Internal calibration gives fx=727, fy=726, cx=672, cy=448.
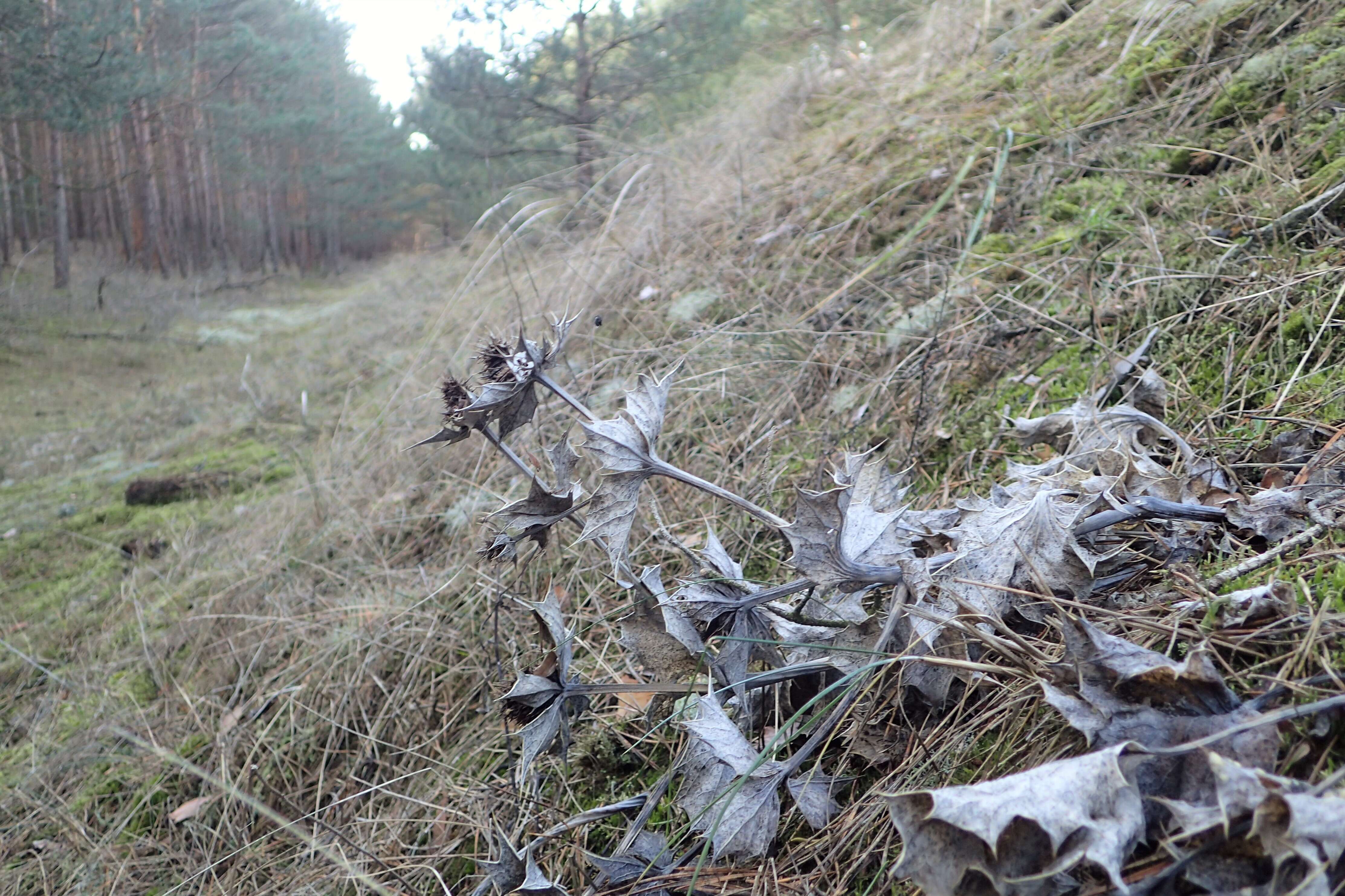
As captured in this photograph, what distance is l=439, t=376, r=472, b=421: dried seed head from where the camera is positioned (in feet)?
3.64

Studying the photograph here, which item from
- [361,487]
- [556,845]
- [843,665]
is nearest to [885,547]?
[843,665]

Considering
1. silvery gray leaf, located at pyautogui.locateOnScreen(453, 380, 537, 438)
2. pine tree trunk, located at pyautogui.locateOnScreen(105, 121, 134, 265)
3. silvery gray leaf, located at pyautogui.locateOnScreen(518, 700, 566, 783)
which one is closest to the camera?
silvery gray leaf, located at pyautogui.locateOnScreen(518, 700, 566, 783)

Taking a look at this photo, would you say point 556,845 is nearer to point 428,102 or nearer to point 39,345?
point 39,345

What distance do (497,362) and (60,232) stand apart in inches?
429

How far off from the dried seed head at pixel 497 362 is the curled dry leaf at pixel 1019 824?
0.79 m

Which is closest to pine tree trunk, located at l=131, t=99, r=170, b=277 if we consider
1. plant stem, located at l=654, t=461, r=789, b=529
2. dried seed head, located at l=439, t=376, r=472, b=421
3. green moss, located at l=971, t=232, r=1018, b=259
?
green moss, located at l=971, t=232, r=1018, b=259

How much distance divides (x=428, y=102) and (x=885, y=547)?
18.3 m

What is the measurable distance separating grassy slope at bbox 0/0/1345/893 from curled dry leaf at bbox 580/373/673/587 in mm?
368

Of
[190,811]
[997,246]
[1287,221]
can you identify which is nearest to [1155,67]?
[997,246]

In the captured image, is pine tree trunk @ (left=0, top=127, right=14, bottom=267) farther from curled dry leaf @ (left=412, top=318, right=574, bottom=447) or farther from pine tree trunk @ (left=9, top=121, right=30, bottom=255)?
curled dry leaf @ (left=412, top=318, right=574, bottom=447)

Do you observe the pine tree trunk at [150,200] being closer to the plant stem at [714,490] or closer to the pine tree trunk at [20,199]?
the pine tree trunk at [20,199]

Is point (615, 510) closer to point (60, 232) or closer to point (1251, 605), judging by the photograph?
point (1251, 605)

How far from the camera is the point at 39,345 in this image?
7.24 m

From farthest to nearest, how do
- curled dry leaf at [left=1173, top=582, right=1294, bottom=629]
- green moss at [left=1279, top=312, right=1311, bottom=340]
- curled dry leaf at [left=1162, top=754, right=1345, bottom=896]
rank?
green moss at [left=1279, top=312, right=1311, bottom=340] → curled dry leaf at [left=1173, top=582, right=1294, bottom=629] → curled dry leaf at [left=1162, top=754, right=1345, bottom=896]
